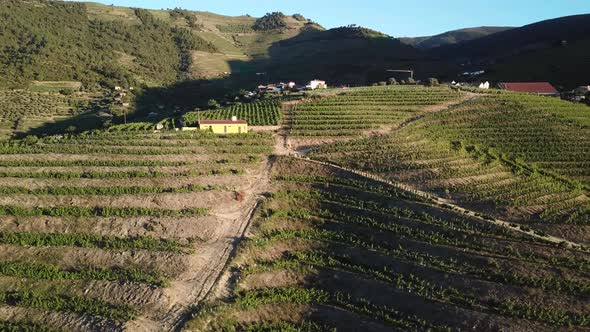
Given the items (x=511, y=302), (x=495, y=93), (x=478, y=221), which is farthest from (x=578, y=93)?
(x=511, y=302)

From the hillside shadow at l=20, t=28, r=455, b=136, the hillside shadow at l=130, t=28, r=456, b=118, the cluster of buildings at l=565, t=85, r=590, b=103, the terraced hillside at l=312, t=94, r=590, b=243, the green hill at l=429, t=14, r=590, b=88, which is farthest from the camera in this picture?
the hillside shadow at l=130, t=28, r=456, b=118

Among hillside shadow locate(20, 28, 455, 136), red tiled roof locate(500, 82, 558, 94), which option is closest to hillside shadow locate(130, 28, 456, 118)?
hillside shadow locate(20, 28, 455, 136)

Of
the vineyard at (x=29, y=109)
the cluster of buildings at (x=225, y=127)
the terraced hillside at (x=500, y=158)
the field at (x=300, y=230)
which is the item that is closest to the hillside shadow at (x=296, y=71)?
the vineyard at (x=29, y=109)

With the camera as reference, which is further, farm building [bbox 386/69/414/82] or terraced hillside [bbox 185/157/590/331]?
farm building [bbox 386/69/414/82]

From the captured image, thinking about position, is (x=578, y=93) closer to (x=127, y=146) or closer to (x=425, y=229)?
(x=425, y=229)

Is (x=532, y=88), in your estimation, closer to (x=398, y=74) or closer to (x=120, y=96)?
(x=398, y=74)

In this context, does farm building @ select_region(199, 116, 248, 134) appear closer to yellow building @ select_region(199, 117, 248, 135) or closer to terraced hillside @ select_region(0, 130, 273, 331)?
yellow building @ select_region(199, 117, 248, 135)
